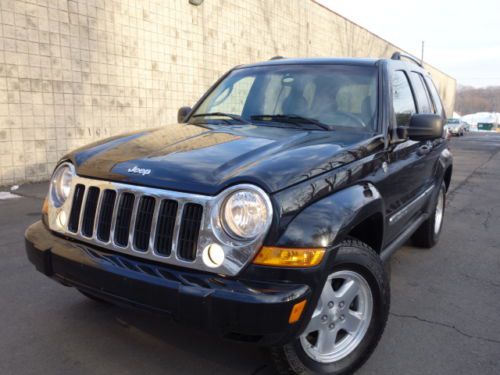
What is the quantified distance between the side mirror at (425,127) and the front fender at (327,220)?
932mm

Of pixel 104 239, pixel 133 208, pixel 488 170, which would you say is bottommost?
pixel 488 170

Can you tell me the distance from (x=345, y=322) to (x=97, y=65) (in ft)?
25.8

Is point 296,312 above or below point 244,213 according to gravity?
below

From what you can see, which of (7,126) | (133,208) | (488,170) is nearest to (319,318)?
(133,208)

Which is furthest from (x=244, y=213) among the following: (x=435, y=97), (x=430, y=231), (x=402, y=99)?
(x=435, y=97)

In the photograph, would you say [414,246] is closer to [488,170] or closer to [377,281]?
[377,281]

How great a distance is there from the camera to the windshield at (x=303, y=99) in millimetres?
3189

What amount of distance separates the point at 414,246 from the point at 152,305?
3708 mm

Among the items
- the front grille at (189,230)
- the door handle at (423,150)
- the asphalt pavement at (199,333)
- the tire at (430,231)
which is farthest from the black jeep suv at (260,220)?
the tire at (430,231)

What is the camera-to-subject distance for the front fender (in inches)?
79.8

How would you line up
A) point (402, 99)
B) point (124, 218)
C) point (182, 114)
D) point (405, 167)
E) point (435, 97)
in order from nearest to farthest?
point (124, 218), point (405, 167), point (402, 99), point (182, 114), point (435, 97)

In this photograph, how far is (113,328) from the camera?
296 cm

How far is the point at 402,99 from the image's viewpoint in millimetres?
3592

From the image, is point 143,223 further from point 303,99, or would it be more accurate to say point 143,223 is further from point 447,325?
point 447,325
